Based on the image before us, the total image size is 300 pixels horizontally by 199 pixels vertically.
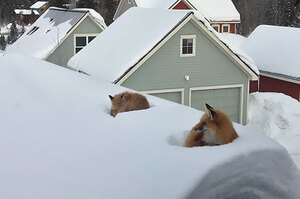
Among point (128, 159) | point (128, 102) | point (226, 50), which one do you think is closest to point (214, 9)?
point (226, 50)

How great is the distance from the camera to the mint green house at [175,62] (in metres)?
12.5

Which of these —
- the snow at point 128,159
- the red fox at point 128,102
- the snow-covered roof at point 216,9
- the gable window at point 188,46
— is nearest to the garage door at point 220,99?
the gable window at point 188,46

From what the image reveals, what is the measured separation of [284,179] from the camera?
6.07 feet

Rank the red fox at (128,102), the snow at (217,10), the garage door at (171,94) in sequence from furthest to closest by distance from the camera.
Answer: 1. the snow at (217,10)
2. the garage door at (171,94)
3. the red fox at (128,102)

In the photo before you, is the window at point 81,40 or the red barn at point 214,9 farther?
the red barn at point 214,9

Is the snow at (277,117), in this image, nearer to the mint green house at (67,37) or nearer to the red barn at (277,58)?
the red barn at (277,58)

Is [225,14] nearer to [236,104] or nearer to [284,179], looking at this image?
[236,104]

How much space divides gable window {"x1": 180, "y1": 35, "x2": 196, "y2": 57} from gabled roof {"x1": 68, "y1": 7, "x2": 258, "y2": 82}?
49 centimetres

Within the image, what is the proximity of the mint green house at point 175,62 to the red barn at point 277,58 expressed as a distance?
2595mm

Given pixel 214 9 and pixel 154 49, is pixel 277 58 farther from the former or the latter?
pixel 214 9

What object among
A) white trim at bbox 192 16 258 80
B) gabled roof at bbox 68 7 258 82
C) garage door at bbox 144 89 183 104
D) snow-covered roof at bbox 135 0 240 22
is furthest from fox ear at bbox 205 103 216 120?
snow-covered roof at bbox 135 0 240 22

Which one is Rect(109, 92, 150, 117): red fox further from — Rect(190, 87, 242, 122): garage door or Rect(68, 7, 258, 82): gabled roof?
Rect(190, 87, 242, 122): garage door

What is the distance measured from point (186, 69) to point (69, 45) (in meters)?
A: 6.46

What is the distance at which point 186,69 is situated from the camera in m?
13.2
